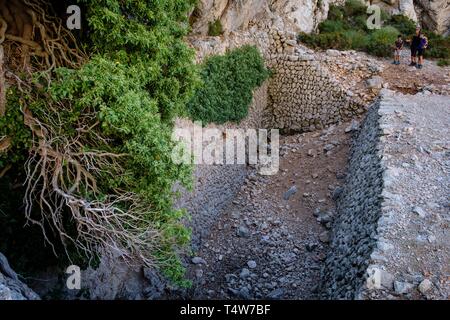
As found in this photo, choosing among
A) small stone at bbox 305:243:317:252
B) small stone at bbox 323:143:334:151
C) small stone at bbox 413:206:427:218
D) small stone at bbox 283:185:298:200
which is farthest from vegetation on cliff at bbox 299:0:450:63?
small stone at bbox 413:206:427:218

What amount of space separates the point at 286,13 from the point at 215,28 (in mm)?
4988

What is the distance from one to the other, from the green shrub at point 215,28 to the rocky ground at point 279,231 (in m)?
4.40

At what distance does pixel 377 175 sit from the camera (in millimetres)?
7902

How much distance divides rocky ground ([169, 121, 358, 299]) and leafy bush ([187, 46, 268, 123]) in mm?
2278

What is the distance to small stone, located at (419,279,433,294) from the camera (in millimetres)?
5180

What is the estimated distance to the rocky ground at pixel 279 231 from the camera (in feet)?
28.2

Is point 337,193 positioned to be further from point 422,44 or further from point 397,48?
point 422,44

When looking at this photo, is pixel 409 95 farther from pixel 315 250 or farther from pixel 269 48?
pixel 315 250

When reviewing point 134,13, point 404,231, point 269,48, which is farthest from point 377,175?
point 269,48

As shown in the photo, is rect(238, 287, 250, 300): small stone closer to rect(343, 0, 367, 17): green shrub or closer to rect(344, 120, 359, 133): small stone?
rect(344, 120, 359, 133): small stone

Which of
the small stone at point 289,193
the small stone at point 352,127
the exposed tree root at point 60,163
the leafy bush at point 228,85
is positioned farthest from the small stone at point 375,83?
the exposed tree root at point 60,163

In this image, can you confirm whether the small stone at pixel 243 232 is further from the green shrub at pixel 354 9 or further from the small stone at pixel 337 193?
the green shrub at pixel 354 9

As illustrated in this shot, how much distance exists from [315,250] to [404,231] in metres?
3.11
